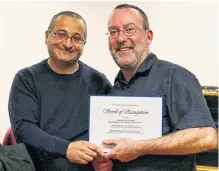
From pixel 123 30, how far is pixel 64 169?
648mm

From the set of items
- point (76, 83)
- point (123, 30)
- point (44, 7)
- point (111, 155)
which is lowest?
point (111, 155)

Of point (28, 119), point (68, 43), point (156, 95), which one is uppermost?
point (68, 43)

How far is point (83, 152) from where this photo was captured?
1059 millimetres

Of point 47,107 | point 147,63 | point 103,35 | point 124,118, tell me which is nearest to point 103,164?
point 124,118

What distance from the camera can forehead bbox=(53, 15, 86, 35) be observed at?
48.2 inches

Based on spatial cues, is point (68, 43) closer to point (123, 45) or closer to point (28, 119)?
point (123, 45)

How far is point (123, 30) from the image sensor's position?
116 cm

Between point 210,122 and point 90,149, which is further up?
point 210,122

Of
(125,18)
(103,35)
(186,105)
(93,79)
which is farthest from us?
(103,35)

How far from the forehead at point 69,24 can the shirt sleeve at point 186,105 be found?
18.5 inches

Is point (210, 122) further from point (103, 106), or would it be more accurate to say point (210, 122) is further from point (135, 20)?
point (135, 20)

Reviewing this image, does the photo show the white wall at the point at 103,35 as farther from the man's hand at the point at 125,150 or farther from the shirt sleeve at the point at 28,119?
the man's hand at the point at 125,150

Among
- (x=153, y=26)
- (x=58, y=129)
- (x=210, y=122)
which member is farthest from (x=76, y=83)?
(x=153, y=26)

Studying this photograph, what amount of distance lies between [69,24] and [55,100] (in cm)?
34
